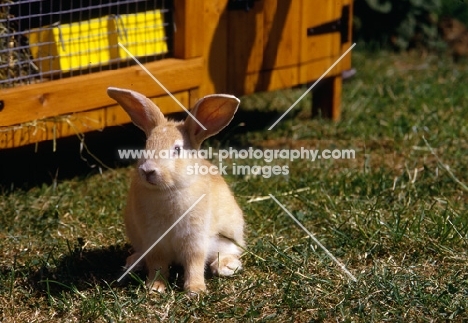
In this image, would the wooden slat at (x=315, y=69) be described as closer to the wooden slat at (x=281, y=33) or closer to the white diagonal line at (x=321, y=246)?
the wooden slat at (x=281, y=33)

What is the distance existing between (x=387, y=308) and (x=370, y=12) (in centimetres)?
428

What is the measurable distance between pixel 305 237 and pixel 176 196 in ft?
2.68

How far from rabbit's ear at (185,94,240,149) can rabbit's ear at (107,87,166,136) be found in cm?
13

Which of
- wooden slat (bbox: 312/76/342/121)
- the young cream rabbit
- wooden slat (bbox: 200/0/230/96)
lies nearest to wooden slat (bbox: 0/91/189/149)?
wooden slat (bbox: 200/0/230/96)

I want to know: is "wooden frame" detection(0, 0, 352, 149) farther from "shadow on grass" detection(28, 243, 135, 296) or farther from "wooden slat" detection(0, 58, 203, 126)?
"shadow on grass" detection(28, 243, 135, 296)

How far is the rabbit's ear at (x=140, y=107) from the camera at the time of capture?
3.34m

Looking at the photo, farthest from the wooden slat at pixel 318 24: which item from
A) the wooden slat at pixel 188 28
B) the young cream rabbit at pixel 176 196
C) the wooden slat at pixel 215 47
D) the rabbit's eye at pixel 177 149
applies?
the rabbit's eye at pixel 177 149

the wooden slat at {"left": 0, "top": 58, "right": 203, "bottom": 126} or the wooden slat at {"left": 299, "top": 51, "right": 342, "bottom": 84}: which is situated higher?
the wooden slat at {"left": 0, "top": 58, "right": 203, "bottom": 126}

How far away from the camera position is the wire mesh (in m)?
4.35

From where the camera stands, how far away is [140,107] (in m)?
3.37

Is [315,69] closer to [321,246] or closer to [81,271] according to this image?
[321,246]

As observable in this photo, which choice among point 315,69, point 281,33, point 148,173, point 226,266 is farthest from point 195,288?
point 315,69

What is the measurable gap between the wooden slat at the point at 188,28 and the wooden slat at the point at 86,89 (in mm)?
62

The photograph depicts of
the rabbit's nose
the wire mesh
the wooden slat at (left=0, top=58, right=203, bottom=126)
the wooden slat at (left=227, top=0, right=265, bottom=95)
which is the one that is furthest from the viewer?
the wooden slat at (left=227, top=0, right=265, bottom=95)
